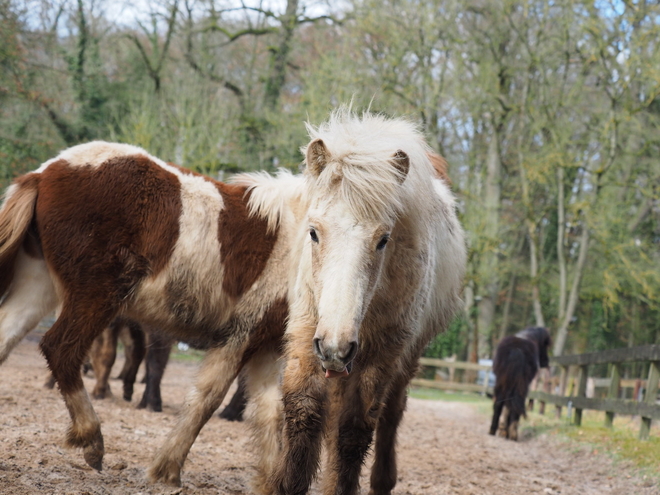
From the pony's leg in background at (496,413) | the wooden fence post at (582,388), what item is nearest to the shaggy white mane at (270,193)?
the pony's leg in background at (496,413)

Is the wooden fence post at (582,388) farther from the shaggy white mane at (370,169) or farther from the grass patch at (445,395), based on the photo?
the grass patch at (445,395)

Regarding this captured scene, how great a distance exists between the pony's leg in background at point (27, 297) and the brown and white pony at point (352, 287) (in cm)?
170

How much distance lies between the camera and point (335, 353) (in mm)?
2871

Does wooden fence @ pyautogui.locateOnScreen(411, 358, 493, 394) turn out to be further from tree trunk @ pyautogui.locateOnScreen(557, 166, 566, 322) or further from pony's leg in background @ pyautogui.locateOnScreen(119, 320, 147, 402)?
pony's leg in background @ pyautogui.locateOnScreen(119, 320, 147, 402)

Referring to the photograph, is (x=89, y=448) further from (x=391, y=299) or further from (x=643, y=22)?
(x=643, y=22)

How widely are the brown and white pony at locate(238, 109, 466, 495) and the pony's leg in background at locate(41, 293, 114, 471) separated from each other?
124 centimetres

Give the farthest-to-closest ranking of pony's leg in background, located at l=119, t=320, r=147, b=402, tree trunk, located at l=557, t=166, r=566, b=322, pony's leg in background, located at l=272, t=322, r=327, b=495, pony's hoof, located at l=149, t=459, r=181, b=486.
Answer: tree trunk, located at l=557, t=166, r=566, b=322, pony's leg in background, located at l=119, t=320, r=147, b=402, pony's hoof, located at l=149, t=459, r=181, b=486, pony's leg in background, located at l=272, t=322, r=327, b=495

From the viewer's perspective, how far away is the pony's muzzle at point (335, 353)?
9.42 feet

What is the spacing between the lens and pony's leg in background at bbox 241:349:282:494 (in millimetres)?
4371

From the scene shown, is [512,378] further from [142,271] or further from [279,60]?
[279,60]

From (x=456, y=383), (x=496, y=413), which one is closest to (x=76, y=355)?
(x=496, y=413)

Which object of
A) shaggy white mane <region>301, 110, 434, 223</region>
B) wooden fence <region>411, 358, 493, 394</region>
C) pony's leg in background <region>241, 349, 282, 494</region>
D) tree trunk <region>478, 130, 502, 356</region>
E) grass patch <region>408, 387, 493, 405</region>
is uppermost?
tree trunk <region>478, 130, 502, 356</region>

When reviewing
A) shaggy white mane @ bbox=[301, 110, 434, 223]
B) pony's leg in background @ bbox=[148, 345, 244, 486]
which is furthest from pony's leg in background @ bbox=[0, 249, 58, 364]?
shaggy white mane @ bbox=[301, 110, 434, 223]

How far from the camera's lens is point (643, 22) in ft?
55.4
